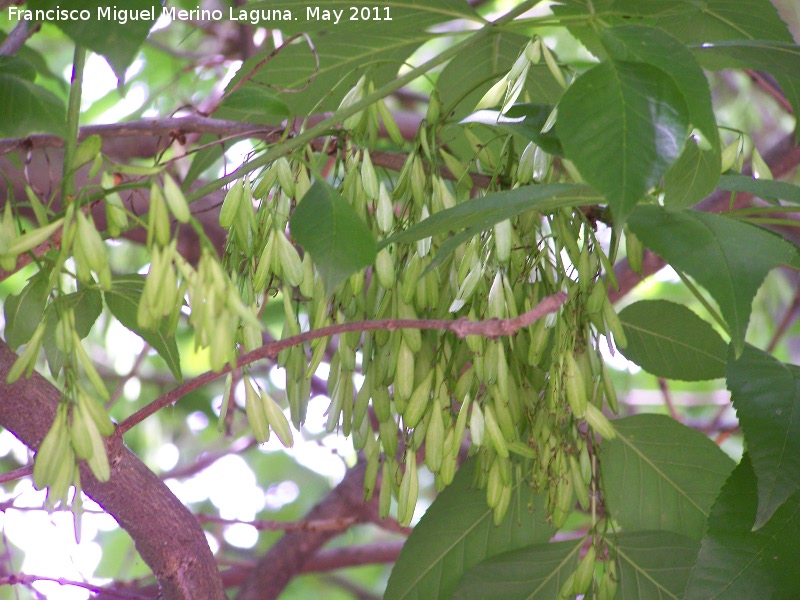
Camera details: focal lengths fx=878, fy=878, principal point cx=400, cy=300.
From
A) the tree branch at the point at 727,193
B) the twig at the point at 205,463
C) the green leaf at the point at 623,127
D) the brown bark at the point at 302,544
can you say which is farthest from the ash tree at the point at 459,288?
the twig at the point at 205,463

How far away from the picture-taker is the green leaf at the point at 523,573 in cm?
85

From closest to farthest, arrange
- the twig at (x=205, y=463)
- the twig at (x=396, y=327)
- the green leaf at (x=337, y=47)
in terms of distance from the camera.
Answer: the twig at (x=396, y=327) < the green leaf at (x=337, y=47) < the twig at (x=205, y=463)

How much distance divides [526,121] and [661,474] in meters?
0.43

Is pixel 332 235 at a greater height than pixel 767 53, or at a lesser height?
lesser

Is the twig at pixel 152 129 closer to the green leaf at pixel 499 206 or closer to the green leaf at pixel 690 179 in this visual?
the green leaf at pixel 499 206

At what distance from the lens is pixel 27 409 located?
0.68 meters

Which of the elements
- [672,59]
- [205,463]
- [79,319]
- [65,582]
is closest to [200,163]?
[79,319]

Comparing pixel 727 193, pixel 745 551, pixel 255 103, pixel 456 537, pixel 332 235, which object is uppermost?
pixel 727 193

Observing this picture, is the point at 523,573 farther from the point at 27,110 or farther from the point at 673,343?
the point at 27,110

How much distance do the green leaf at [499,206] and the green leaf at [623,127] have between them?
80 millimetres

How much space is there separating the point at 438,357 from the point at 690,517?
350mm

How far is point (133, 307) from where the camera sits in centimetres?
83

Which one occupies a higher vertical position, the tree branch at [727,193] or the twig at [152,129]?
the tree branch at [727,193]

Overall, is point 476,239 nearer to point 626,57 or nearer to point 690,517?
point 626,57
